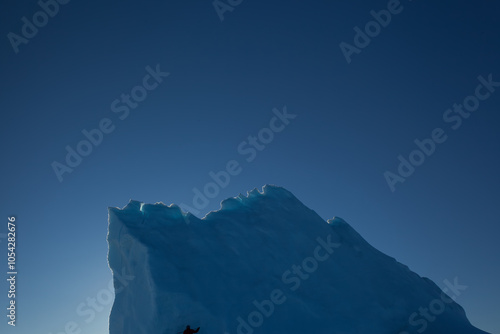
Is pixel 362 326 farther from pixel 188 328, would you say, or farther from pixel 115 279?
pixel 115 279

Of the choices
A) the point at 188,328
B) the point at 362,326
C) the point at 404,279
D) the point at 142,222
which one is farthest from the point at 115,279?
the point at 404,279

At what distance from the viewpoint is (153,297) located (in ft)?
36.6

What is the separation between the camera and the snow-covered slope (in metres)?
11.8

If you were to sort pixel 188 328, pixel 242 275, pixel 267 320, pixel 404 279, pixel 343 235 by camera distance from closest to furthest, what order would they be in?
pixel 188 328 → pixel 267 320 → pixel 242 275 → pixel 404 279 → pixel 343 235

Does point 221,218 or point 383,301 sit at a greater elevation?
point 221,218

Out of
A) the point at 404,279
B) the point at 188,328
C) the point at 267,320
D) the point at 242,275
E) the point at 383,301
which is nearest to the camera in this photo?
the point at 188,328

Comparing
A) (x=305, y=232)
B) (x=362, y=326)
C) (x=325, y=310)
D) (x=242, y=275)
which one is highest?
(x=305, y=232)

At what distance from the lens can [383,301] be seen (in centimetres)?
1463

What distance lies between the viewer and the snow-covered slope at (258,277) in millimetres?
11750

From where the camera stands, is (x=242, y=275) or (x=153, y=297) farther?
(x=242, y=275)

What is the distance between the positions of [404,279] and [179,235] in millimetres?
10557

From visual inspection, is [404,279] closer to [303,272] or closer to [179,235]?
[303,272]

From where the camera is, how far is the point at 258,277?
13.5 m

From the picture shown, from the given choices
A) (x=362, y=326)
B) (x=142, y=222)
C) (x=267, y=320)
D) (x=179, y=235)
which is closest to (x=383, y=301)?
(x=362, y=326)
